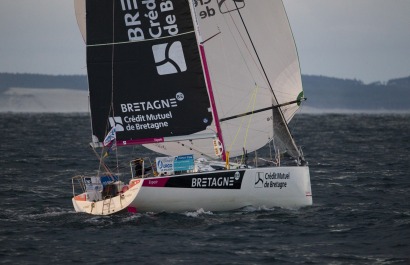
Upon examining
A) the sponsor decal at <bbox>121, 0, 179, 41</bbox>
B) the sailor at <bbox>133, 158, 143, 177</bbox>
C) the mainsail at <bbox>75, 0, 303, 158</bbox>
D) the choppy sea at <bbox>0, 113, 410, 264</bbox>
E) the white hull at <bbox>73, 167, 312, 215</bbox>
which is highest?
the sponsor decal at <bbox>121, 0, 179, 41</bbox>

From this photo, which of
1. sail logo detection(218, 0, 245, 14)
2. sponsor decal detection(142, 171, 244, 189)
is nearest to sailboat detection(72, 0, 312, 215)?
sponsor decal detection(142, 171, 244, 189)

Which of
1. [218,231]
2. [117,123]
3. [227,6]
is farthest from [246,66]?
[218,231]

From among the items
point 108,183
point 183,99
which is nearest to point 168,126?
point 183,99

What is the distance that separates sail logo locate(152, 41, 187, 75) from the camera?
22.0 m

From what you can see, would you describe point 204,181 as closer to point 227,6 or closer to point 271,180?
point 271,180

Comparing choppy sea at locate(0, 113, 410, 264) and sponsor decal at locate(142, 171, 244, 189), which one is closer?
choppy sea at locate(0, 113, 410, 264)

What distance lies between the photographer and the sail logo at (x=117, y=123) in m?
22.4

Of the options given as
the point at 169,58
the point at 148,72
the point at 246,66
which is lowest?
the point at 148,72

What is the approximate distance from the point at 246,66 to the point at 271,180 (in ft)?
15.0

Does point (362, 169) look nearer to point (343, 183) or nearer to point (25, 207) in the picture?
point (343, 183)

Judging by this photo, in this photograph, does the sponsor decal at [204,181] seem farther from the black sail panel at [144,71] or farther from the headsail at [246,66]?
→ the headsail at [246,66]

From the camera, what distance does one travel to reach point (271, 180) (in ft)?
70.7

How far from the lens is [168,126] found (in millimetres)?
22344

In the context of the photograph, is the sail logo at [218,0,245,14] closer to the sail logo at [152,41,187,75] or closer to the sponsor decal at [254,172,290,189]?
the sail logo at [152,41,187,75]
